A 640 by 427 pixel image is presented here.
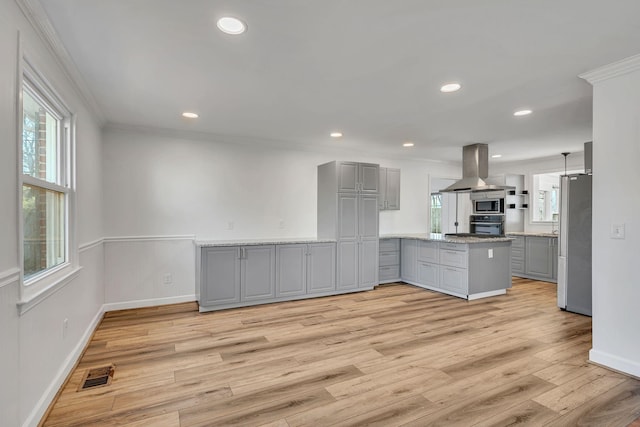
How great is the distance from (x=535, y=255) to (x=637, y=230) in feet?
13.3

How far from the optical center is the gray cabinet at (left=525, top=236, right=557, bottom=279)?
5863mm

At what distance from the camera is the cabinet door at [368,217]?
5203mm

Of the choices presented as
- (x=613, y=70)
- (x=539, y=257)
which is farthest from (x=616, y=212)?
(x=539, y=257)

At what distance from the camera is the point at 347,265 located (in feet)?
16.7

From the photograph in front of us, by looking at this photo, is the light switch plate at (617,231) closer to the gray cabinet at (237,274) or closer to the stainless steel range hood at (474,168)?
the stainless steel range hood at (474,168)

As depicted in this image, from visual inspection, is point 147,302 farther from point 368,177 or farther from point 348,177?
point 368,177

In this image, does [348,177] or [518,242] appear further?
[518,242]

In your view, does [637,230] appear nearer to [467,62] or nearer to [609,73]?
[609,73]

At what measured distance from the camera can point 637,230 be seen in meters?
2.45

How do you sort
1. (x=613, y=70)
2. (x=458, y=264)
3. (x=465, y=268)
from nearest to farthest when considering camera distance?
(x=613, y=70) → (x=465, y=268) → (x=458, y=264)

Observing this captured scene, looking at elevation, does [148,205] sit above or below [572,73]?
below

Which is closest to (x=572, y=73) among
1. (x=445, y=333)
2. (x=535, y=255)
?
(x=445, y=333)

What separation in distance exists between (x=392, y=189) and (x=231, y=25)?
475 centimetres

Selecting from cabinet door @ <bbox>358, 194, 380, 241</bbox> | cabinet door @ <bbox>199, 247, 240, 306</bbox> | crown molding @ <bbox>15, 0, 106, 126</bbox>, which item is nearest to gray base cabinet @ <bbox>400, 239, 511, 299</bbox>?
cabinet door @ <bbox>358, 194, 380, 241</bbox>
